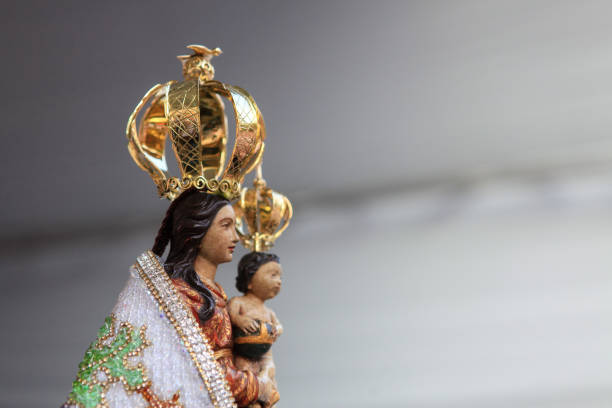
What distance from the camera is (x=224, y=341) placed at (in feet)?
7.48

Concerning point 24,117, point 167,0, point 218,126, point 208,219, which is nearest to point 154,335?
point 208,219

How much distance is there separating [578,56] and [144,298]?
291cm

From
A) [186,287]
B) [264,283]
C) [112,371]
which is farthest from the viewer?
A: [264,283]

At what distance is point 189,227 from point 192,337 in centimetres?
35

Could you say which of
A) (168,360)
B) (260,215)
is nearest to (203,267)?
(168,360)

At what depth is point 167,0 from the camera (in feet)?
12.5

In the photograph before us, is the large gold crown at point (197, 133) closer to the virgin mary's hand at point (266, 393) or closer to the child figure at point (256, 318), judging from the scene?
the child figure at point (256, 318)

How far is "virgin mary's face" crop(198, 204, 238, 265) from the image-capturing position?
7.70 feet

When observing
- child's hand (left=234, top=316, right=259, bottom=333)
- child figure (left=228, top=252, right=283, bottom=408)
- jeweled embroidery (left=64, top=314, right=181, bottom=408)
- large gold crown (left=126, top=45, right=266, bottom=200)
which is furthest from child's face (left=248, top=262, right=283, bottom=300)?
jeweled embroidery (left=64, top=314, right=181, bottom=408)

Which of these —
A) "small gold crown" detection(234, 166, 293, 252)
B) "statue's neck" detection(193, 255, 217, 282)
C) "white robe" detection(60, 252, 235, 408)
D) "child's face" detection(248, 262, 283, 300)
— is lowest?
"white robe" detection(60, 252, 235, 408)

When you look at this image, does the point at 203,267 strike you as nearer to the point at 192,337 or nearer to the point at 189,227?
the point at 189,227

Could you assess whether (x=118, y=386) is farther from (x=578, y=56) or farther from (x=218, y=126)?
(x=578, y=56)

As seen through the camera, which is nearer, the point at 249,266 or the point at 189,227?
the point at 189,227

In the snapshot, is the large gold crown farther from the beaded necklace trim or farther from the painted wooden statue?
the beaded necklace trim
